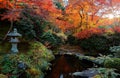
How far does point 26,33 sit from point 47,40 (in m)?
2.85

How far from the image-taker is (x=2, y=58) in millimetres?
9273

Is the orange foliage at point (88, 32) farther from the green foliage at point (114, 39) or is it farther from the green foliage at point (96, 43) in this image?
the green foliage at point (114, 39)

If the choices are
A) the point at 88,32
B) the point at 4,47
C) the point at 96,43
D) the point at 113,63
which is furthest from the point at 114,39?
the point at 4,47

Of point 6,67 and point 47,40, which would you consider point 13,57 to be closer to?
point 6,67

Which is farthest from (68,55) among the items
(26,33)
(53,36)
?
(26,33)

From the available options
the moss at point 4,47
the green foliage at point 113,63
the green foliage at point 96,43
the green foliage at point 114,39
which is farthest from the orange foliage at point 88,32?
the green foliage at point 113,63

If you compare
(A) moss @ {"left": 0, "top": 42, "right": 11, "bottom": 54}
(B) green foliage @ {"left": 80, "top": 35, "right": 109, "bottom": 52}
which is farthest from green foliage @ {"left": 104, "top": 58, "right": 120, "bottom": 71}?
(B) green foliage @ {"left": 80, "top": 35, "right": 109, "bottom": 52}

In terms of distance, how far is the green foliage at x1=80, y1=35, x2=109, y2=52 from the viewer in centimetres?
1911

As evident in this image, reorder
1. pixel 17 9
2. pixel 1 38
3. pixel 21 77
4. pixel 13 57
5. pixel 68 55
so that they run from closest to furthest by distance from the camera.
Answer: pixel 21 77 < pixel 13 57 < pixel 17 9 < pixel 1 38 < pixel 68 55

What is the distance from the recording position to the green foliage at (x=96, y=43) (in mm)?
19109

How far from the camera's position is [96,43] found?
19.3m

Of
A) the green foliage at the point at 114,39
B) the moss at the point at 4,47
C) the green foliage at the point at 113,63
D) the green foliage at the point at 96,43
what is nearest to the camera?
the green foliage at the point at 113,63

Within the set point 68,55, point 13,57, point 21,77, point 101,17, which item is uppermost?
point 101,17

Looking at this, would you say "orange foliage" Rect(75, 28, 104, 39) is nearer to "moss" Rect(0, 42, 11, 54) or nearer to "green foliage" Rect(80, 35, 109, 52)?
"green foliage" Rect(80, 35, 109, 52)
